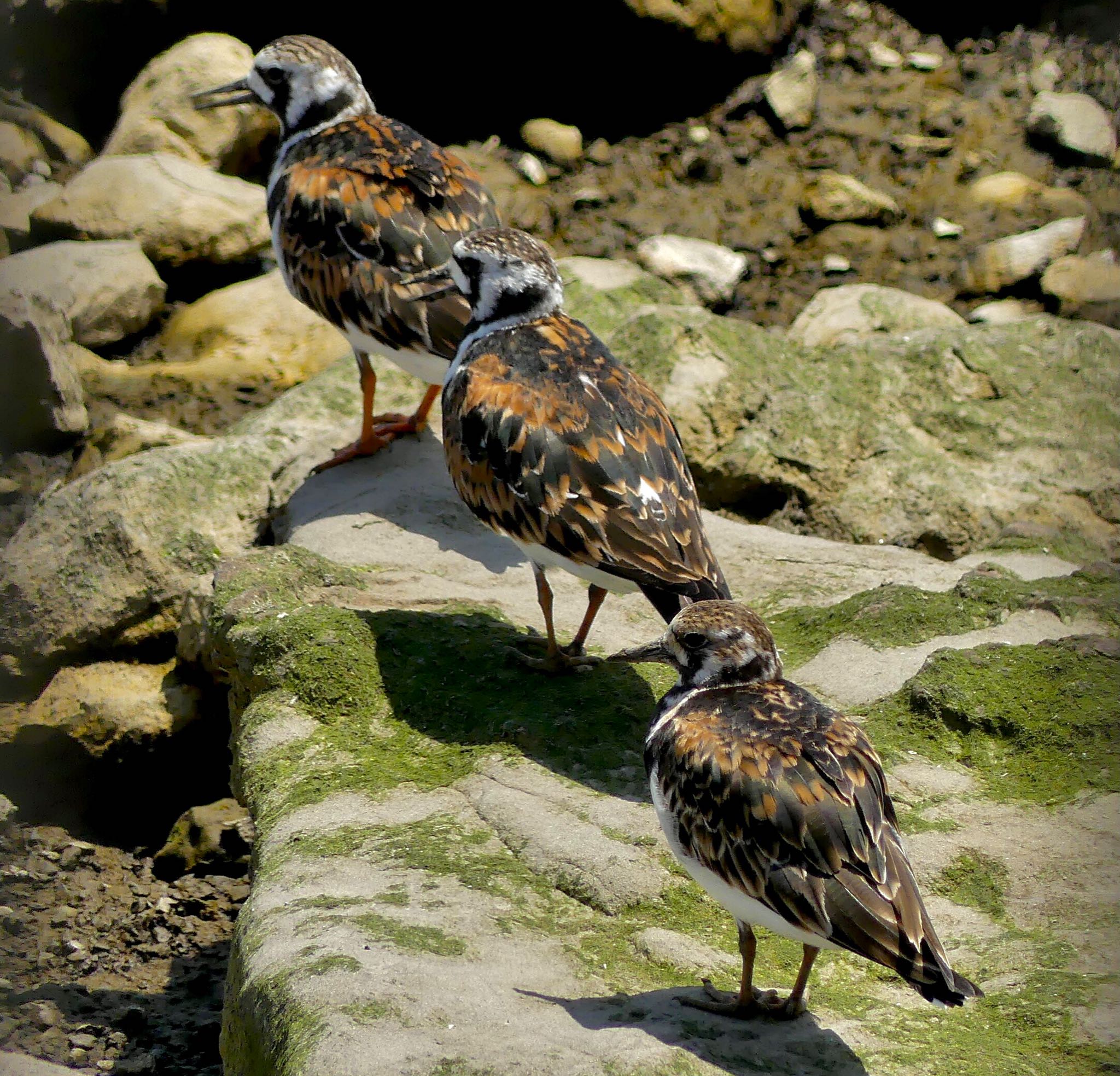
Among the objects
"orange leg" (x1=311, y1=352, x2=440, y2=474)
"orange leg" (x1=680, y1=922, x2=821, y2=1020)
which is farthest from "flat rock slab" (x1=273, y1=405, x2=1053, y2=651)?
"orange leg" (x1=680, y1=922, x2=821, y2=1020)

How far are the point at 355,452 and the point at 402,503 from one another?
2.05 feet

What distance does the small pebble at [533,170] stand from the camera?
1269 cm

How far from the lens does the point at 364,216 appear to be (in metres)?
7.70

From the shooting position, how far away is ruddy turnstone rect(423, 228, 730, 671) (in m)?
5.69

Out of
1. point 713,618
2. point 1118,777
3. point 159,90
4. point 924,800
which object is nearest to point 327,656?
point 713,618

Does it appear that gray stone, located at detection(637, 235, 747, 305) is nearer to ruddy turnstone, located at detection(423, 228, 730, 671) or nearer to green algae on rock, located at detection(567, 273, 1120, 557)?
green algae on rock, located at detection(567, 273, 1120, 557)

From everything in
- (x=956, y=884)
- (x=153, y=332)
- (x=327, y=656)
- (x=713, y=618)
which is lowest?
(x=153, y=332)

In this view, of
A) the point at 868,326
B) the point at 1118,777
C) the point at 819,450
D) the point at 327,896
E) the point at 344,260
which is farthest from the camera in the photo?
the point at 868,326

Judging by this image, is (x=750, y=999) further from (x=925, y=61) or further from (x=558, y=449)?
(x=925, y=61)

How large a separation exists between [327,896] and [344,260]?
4.13 meters

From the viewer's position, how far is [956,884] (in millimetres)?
4988

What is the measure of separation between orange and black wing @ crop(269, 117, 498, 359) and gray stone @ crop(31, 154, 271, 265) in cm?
367

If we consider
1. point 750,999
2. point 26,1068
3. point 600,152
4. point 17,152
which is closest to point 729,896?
point 750,999

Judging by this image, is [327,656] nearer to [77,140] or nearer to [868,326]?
[868,326]
